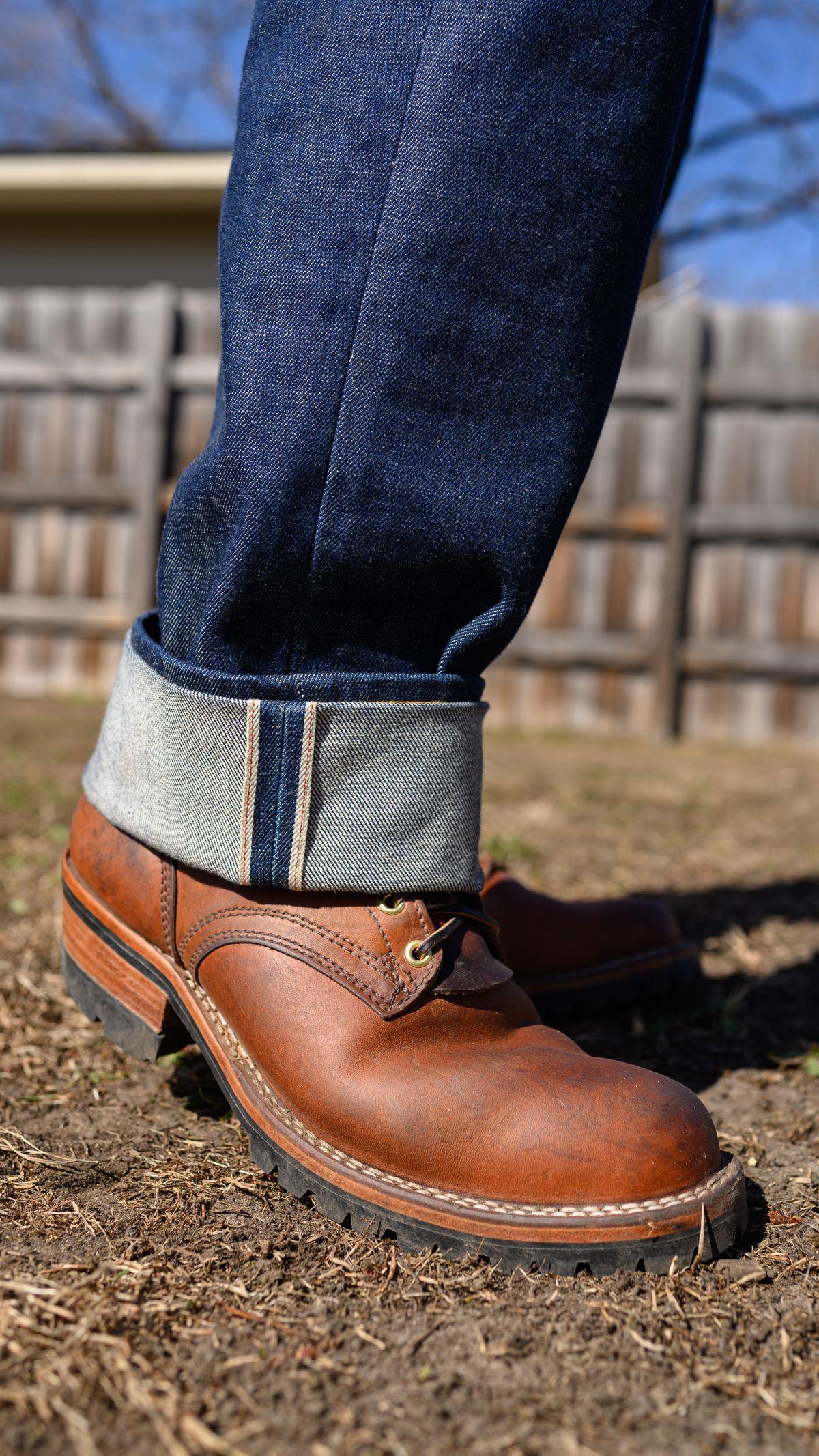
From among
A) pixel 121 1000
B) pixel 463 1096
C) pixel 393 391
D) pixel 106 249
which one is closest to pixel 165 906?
pixel 121 1000

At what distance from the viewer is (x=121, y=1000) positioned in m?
1.07

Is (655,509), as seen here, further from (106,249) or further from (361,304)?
(106,249)

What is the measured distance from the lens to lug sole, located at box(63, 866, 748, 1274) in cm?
85

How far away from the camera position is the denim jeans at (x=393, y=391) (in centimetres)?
88

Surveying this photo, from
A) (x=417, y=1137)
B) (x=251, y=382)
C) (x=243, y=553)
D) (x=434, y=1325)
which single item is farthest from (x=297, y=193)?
(x=434, y=1325)

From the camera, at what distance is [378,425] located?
90cm

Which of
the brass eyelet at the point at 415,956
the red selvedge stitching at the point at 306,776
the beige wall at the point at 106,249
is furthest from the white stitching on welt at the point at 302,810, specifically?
the beige wall at the point at 106,249

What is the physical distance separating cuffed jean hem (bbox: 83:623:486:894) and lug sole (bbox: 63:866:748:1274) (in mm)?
178

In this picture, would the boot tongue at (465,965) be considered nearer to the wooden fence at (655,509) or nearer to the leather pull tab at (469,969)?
the leather pull tab at (469,969)

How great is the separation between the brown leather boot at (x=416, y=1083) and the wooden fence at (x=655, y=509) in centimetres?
441

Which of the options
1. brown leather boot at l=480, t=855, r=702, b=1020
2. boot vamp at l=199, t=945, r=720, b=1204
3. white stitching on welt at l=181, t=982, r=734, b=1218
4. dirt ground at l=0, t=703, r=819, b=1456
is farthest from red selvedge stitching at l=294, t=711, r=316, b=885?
brown leather boot at l=480, t=855, r=702, b=1020

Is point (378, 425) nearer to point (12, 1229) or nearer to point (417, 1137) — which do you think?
point (417, 1137)

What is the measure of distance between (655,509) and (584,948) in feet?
13.9

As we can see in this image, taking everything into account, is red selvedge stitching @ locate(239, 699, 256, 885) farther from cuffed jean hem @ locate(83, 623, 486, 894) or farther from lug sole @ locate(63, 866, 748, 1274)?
lug sole @ locate(63, 866, 748, 1274)
